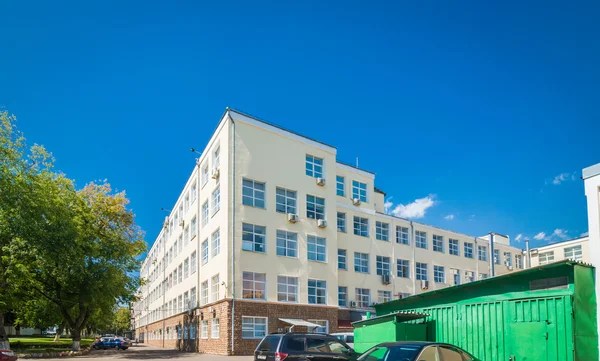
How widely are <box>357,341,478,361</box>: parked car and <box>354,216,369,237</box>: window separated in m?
28.4

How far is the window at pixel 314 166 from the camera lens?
36.3 m

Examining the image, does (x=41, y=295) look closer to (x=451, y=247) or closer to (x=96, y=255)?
(x=96, y=255)

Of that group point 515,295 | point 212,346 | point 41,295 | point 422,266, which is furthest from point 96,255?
point 515,295

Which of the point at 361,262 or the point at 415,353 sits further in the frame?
the point at 361,262

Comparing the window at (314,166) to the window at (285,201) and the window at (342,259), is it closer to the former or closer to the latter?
the window at (285,201)

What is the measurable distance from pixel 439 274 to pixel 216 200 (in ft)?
73.2

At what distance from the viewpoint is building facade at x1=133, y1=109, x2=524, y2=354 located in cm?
3152

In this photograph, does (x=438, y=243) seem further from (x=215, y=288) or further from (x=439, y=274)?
(x=215, y=288)

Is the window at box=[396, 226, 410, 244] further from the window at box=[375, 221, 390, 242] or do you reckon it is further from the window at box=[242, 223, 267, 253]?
the window at box=[242, 223, 267, 253]

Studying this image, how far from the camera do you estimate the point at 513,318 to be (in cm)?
1533

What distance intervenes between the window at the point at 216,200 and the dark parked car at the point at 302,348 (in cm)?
1891

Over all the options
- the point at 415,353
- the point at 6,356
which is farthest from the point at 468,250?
the point at 415,353

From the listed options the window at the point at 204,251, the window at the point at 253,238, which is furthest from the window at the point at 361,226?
the window at the point at 204,251

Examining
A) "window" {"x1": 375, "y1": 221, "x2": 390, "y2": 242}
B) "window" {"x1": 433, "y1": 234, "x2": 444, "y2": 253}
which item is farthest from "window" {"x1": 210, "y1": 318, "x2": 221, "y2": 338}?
"window" {"x1": 433, "y1": 234, "x2": 444, "y2": 253}
